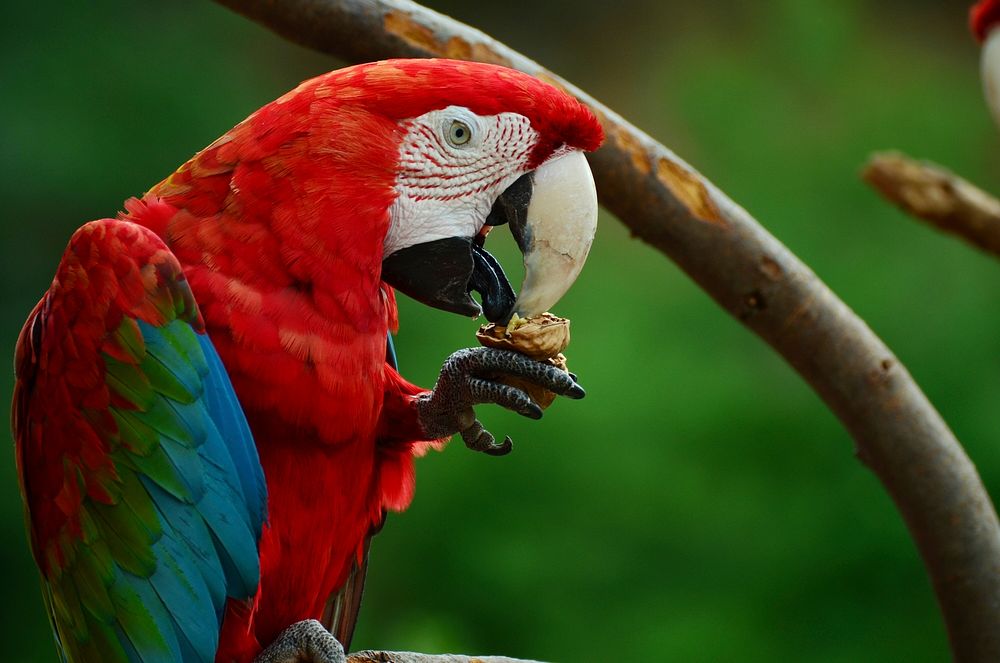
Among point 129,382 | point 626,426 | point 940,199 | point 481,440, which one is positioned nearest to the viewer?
point 129,382

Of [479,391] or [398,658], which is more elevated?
[479,391]

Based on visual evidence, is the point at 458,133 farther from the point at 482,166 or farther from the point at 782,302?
the point at 782,302

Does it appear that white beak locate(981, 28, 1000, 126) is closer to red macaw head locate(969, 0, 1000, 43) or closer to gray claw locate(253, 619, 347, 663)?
red macaw head locate(969, 0, 1000, 43)

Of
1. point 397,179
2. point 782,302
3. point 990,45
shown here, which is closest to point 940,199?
point 782,302

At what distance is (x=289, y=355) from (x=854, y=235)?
2.50 meters

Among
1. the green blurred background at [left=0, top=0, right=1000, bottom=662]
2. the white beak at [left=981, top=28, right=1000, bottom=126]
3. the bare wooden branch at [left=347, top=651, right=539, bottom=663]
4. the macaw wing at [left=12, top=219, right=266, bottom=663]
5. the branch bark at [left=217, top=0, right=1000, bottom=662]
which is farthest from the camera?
the white beak at [left=981, top=28, right=1000, bottom=126]

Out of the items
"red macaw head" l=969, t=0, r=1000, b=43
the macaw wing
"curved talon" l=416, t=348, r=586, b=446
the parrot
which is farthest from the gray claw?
"red macaw head" l=969, t=0, r=1000, b=43

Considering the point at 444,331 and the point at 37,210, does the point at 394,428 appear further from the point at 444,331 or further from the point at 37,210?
the point at 37,210

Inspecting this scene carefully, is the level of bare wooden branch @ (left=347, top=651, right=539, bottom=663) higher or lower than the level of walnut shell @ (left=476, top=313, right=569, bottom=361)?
lower

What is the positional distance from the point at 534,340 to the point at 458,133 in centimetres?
23

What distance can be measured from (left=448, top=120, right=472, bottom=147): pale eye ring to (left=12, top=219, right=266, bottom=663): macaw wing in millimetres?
306

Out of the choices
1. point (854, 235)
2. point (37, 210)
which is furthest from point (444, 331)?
point (854, 235)

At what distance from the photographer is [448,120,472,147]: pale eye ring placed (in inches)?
41.9

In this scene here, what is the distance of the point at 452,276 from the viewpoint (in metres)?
1.10
